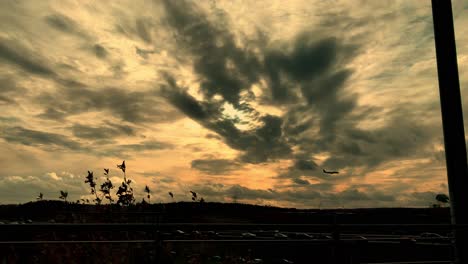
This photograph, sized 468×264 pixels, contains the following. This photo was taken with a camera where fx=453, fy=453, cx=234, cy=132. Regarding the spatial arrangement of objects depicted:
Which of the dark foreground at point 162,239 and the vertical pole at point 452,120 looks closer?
the dark foreground at point 162,239

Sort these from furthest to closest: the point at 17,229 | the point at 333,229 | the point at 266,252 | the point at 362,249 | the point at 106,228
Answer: the point at 362,249
the point at 266,252
the point at 333,229
the point at 106,228
the point at 17,229

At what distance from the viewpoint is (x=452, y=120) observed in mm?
9727

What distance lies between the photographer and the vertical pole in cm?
954

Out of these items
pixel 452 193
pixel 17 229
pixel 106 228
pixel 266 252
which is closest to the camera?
pixel 17 229

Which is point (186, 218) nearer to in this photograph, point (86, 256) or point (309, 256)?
point (309, 256)

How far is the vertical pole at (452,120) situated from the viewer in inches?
376

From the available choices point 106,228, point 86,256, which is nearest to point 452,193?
point 106,228

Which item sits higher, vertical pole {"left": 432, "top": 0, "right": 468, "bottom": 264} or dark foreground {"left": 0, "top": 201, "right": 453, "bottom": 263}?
vertical pole {"left": 432, "top": 0, "right": 468, "bottom": 264}

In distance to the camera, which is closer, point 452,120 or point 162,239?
point 162,239

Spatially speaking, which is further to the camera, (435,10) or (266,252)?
(266,252)

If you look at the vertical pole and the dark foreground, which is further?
the vertical pole

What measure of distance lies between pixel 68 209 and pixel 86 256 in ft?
9.49

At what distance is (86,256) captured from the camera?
9.75m

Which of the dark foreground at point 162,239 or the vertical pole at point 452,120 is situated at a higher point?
the vertical pole at point 452,120
